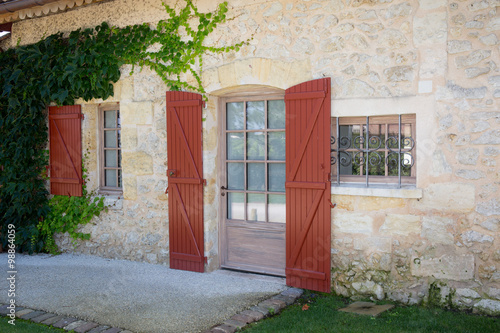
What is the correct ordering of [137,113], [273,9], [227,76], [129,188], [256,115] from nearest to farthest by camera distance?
[273,9]
[227,76]
[256,115]
[137,113]
[129,188]

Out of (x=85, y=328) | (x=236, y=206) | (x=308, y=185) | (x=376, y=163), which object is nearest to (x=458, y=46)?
(x=376, y=163)

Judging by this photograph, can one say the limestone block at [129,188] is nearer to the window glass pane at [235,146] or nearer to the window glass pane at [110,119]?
the window glass pane at [110,119]

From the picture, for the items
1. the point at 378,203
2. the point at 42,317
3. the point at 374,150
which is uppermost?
the point at 374,150

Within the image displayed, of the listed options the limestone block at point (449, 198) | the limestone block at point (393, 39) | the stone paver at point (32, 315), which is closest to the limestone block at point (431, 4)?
the limestone block at point (393, 39)

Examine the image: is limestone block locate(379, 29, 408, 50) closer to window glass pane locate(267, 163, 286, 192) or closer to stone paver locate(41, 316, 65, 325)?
window glass pane locate(267, 163, 286, 192)

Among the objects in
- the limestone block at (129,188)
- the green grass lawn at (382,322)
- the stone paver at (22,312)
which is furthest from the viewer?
the limestone block at (129,188)

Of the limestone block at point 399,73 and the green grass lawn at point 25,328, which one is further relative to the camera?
the limestone block at point 399,73

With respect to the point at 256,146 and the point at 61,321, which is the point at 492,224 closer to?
the point at 256,146

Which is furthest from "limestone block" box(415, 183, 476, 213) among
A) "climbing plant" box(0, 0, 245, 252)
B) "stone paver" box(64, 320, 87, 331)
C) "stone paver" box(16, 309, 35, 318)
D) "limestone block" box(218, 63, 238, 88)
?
"stone paver" box(16, 309, 35, 318)

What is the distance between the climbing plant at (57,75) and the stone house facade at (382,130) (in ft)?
0.80

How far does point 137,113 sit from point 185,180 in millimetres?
1150

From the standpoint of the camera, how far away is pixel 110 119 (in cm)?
632

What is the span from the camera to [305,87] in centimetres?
459

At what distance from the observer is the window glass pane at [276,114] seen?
503cm
